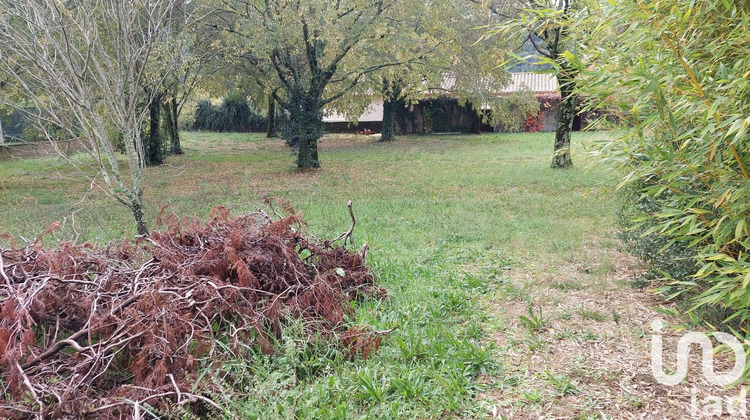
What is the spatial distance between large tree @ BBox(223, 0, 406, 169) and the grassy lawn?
304 cm

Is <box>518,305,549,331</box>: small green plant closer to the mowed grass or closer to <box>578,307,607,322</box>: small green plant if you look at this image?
the mowed grass

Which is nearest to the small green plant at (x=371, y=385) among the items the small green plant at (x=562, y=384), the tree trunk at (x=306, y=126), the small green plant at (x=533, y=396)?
the small green plant at (x=533, y=396)

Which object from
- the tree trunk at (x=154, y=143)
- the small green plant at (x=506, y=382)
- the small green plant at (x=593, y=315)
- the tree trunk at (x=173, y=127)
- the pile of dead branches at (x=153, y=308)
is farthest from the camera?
the tree trunk at (x=173, y=127)

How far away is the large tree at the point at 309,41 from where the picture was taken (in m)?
10.1

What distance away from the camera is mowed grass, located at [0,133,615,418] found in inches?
106

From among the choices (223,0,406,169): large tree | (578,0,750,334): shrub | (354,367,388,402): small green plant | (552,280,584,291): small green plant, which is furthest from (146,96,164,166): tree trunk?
(578,0,750,334): shrub

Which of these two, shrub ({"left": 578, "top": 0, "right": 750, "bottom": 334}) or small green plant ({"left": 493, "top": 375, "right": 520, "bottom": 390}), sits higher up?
shrub ({"left": 578, "top": 0, "right": 750, "bottom": 334})

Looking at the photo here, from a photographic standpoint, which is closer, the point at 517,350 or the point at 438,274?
the point at 517,350

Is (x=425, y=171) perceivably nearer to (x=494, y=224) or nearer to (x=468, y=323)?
(x=494, y=224)

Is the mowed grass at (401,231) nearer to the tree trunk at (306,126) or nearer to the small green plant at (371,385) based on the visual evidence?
the small green plant at (371,385)

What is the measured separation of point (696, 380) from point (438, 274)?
2.27 m

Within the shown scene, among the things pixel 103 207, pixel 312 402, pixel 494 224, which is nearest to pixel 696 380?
pixel 312 402

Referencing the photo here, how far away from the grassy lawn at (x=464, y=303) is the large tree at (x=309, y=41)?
3.04m

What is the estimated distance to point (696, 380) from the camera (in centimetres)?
264
